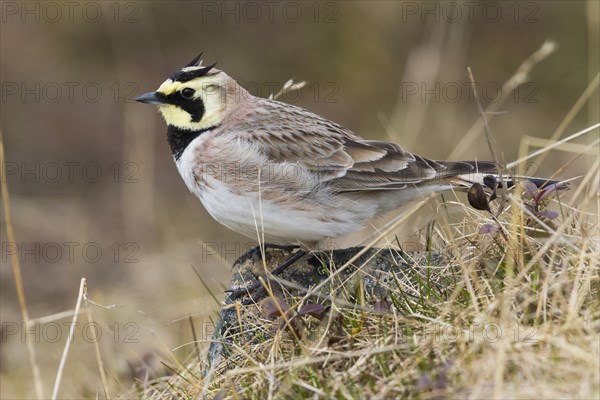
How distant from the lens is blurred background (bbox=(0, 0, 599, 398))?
12609mm

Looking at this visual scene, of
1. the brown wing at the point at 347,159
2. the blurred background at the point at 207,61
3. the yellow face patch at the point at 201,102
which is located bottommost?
the blurred background at the point at 207,61

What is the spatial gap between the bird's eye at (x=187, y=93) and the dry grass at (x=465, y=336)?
209 centimetres

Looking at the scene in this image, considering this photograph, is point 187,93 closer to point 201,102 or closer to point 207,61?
point 201,102

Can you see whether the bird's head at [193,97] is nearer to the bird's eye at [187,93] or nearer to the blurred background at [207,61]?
the bird's eye at [187,93]

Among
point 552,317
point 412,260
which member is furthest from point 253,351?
point 552,317

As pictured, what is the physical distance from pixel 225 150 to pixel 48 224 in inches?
277

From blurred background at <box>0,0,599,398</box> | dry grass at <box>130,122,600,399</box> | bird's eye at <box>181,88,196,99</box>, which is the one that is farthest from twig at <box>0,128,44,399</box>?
blurred background at <box>0,0,599,398</box>

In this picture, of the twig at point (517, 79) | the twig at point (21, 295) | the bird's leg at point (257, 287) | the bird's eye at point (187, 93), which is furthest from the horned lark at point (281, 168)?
the twig at point (21, 295)

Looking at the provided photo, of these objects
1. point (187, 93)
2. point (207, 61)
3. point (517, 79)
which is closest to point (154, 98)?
point (187, 93)

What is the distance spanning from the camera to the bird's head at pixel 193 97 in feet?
21.0

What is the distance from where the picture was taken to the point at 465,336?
4.00 m

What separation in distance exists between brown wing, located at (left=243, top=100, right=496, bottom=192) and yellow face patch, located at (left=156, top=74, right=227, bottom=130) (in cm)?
29

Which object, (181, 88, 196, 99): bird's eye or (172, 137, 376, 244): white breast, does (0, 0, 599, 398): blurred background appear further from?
(172, 137, 376, 244): white breast

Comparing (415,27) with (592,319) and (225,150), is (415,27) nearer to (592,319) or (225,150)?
(225,150)
